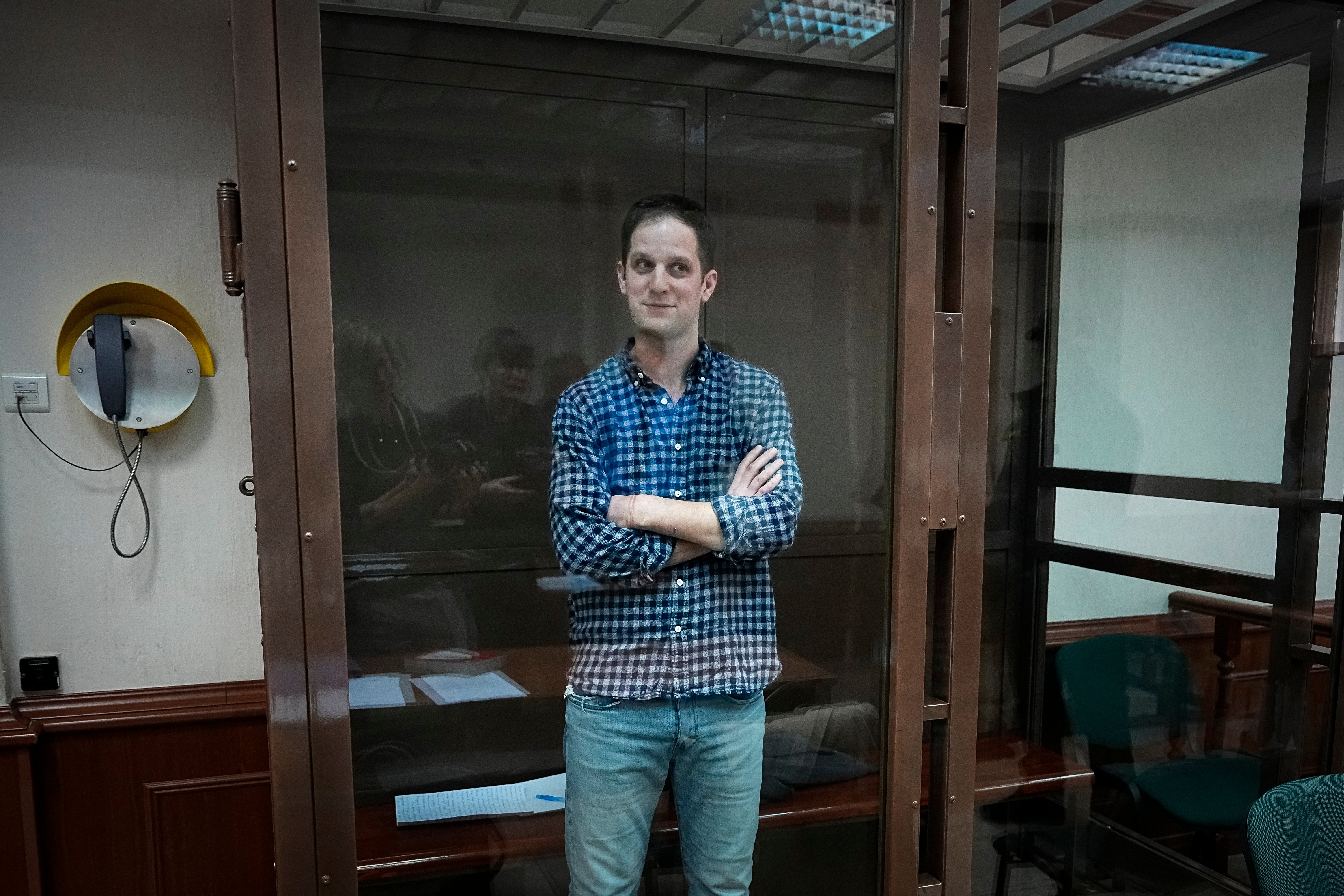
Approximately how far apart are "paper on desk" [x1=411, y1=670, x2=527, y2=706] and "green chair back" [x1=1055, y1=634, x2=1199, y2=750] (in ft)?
3.86

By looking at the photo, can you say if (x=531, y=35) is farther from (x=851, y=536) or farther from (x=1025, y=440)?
(x=1025, y=440)

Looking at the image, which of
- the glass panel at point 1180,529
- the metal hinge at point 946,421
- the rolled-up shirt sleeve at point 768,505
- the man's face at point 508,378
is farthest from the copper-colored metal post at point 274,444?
the glass panel at point 1180,529

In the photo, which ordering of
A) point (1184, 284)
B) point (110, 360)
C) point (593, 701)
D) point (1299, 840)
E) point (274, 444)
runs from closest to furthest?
point (274, 444), point (593, 701), point (1299, 840), point (110, 360), point (1184, 284)

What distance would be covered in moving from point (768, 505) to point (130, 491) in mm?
1328

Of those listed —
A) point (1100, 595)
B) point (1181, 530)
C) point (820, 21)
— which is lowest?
point (1100, 595)

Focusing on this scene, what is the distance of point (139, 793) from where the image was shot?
170cm

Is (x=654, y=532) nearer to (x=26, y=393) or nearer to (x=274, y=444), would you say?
(x=274, y=444)

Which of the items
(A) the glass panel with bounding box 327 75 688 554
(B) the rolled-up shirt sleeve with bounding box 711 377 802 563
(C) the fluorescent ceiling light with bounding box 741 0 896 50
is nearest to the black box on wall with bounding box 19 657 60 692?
(A) the glass panel with bounding box 327 75 688 554

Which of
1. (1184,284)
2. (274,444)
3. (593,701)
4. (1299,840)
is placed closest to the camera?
(274,444)

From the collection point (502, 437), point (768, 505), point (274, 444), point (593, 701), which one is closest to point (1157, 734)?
point (768, 505)

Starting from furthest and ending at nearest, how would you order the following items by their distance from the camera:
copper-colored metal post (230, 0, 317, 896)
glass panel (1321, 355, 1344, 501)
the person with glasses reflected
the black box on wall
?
glass panel (1321, 355, 1344, 501) < the black box on wall < the person with glasses reflected < copper-colored metal post (230, 0, 317, 896)

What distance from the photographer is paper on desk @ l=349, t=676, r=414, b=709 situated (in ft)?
3.50

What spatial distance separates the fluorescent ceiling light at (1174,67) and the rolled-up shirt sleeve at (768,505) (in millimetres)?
1014

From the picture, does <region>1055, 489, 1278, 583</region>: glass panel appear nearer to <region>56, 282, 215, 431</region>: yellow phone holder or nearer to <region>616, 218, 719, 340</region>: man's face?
<region>616, 218, 719, 340</region>: man's face
